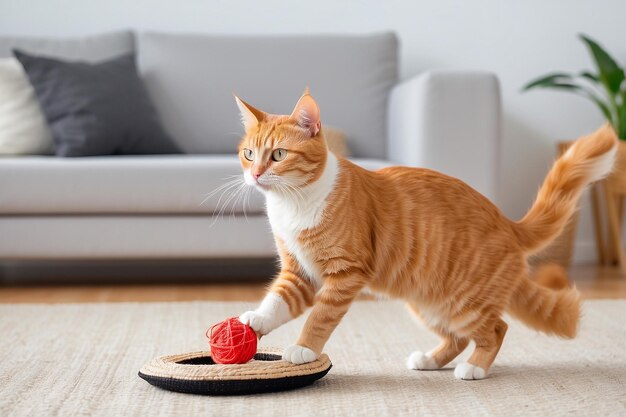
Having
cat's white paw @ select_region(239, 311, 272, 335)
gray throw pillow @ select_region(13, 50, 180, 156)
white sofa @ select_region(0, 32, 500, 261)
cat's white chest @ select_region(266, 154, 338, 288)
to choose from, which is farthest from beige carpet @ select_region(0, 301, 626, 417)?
gray throw pillow @ select_region(13, 50, 180, 156)

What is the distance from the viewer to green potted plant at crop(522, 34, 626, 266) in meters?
3.57

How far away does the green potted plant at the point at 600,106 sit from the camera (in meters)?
3.57

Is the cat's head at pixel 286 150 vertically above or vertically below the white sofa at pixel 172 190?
above

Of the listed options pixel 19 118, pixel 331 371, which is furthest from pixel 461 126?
pixel 19 118

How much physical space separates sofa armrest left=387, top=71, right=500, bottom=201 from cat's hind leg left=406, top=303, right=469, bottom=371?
3.70 ft

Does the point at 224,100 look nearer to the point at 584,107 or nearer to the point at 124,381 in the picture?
the point at 584,107

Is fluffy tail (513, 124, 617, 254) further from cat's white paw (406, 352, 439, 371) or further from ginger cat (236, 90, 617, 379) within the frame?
cat's white paw (406, 352, 439, 371)

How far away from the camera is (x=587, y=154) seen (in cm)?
178

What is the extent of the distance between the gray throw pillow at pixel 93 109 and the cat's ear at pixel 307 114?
176cm

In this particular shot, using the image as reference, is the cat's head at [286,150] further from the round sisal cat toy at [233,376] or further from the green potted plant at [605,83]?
the green potted plant at [605,83]

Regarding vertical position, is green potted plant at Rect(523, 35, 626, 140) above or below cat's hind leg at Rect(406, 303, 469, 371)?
above

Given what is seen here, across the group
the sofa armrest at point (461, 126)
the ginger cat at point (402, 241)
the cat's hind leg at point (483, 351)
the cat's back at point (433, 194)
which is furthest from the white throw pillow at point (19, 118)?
the cat's hind leg at point (483, 351)

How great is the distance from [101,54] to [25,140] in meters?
0.54

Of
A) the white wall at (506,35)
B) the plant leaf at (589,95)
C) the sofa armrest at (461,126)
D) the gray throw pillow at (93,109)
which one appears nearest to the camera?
the sofa armrest at (461,126)
